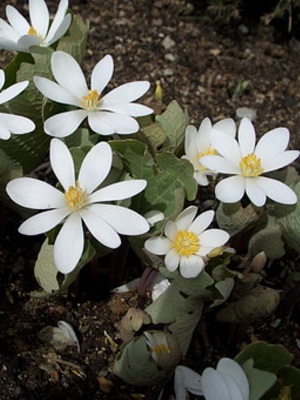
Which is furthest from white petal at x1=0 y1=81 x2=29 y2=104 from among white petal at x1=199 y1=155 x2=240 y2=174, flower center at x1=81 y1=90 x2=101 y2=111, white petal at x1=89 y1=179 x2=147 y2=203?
white petal at x1=199 y1=155 x2=240 y2=174

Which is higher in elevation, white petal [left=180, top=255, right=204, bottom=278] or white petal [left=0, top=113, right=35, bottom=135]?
white petal [left=0, top=113, right=35, bottom=135]

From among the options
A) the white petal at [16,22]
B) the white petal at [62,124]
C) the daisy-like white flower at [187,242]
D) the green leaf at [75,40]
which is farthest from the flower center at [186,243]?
the white petal at [16,22]

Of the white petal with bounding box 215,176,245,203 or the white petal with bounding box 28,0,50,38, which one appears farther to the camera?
the white petal with bounding box 28,0,50,38

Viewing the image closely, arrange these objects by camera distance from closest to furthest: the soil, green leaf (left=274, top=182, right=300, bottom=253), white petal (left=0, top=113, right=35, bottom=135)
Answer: white petal (left=0, top=113, right=35, bottom=135)
green leaf (left=274, top=182, right=300, bottom=253)
the soil

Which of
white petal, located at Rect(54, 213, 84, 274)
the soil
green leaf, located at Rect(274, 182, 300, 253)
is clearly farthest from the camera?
the soil

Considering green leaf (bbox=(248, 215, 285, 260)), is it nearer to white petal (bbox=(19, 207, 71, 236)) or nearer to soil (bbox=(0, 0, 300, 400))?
soil (bbox=(0, 0, 300, 400))

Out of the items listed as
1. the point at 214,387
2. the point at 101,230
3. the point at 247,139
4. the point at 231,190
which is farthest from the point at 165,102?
the point at 214,387
